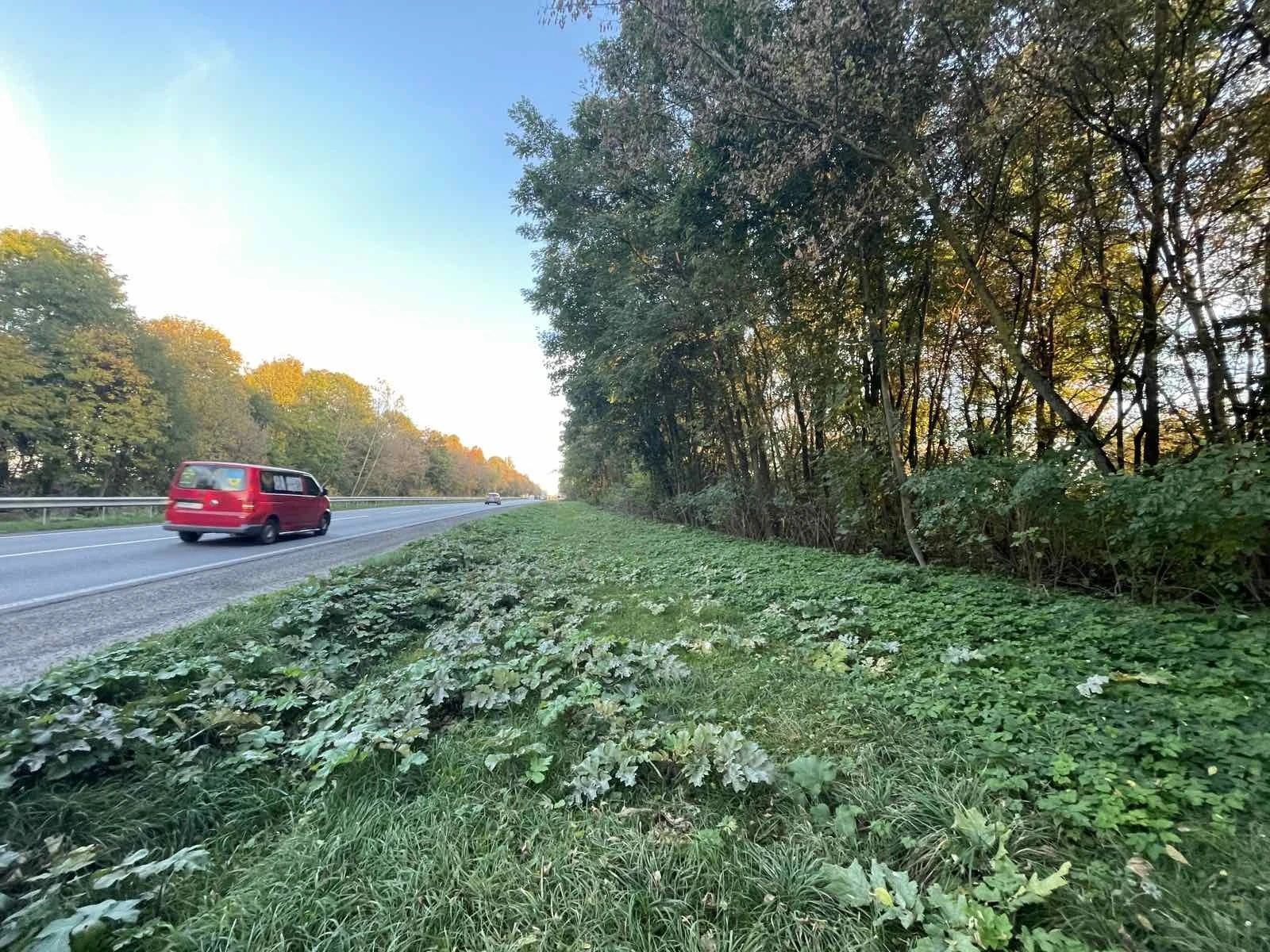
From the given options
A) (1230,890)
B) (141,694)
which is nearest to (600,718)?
(1230,890)

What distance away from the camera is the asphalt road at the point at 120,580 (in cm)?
356

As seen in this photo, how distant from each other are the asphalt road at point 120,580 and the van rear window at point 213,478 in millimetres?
1067

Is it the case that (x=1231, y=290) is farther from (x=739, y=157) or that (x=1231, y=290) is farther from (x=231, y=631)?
(x=231, y=631)

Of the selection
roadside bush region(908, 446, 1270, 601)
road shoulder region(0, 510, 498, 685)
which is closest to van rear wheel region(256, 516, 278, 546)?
road shoulder region(0, 510, 498, 685)

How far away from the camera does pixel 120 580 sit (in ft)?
18.0

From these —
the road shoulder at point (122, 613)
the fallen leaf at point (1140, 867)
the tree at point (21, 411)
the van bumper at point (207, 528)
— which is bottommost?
the road shoulder at point (122, 613)

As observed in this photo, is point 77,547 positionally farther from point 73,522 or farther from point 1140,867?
point 1140,867

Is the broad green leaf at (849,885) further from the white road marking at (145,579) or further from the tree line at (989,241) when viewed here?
the white road marking at (145,579)

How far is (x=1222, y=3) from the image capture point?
11.3 feet

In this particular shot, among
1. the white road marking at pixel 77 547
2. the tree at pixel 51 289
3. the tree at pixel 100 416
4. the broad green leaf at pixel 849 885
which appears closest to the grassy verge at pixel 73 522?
the white road marking at pixel 77 547

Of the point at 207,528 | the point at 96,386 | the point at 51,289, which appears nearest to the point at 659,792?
the point at 207,528

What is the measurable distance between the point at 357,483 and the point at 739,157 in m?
44.4

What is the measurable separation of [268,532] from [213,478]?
1384 mm

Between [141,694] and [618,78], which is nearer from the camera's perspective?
[141,694]
